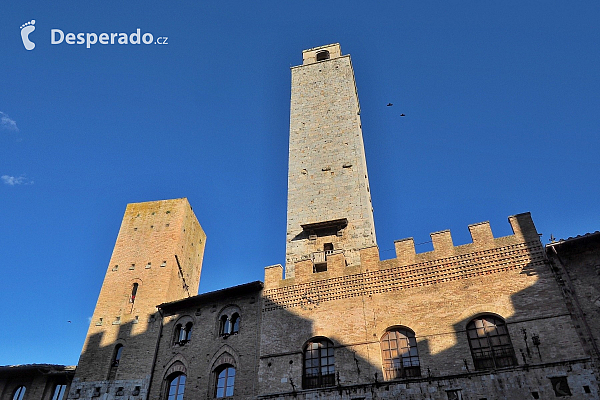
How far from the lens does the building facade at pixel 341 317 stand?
13820 millimetres

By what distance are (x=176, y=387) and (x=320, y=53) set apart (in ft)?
70.8

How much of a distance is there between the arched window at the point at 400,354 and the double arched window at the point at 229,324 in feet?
19.2

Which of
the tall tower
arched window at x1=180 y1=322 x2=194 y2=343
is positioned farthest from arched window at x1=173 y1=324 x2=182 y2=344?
the tall tower

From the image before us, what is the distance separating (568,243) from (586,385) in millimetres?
4204

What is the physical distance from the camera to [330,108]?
2592 centimetres

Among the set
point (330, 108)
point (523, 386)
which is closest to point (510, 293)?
point (523, 386)

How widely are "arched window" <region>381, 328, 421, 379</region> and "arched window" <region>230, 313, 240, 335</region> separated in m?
5.79

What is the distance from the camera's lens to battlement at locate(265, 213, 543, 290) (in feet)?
51.1

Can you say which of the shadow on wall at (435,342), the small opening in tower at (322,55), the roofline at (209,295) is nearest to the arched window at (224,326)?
the roofline at (209,295)

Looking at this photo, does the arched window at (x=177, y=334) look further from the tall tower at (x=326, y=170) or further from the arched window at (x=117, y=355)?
the tall tower at (x=326, y=170)

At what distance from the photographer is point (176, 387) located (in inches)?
705

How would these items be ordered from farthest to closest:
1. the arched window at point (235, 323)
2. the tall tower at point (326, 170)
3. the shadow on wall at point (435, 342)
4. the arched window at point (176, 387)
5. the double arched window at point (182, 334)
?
1. the tall tower at point (326, 170)
2. the double arched window at point (182, 334)
3. the arched window at point (235, 323)
4. the arched window at point (176, 387)
5. the shadow on wall at point (435, 342)

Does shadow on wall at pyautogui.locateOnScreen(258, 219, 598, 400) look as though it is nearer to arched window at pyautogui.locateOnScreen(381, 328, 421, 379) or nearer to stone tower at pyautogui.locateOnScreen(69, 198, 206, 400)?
arched window at pyautogui.locateOnScreen(381, 328, 421, 379)

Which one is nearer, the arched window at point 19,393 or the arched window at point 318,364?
the arched window at point 318,364
